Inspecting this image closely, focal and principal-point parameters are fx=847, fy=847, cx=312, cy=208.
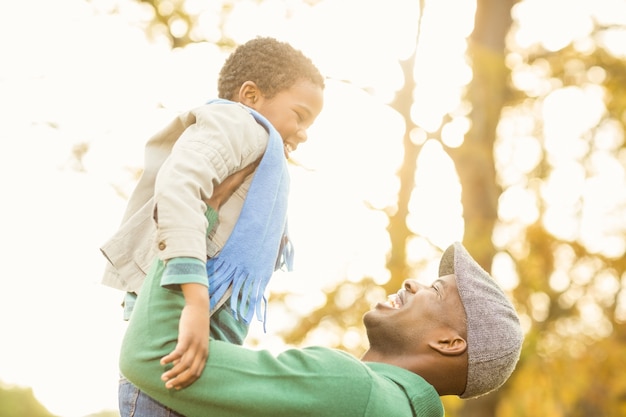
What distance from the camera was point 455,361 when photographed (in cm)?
270

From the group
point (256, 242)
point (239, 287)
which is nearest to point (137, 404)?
point (239, 287)

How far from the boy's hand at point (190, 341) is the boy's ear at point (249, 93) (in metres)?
0.88

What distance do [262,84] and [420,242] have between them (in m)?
6.19

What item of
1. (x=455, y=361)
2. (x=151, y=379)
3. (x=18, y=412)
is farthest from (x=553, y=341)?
(x=18, y=412)

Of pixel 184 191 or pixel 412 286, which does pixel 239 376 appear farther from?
pixel 412 286

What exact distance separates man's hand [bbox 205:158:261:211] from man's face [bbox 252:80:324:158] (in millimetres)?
316

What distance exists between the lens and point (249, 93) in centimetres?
277

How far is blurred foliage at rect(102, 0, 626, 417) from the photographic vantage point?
855 cm

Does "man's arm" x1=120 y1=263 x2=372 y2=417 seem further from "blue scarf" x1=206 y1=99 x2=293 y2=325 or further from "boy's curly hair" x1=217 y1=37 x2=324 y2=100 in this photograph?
"boy's curly hair" x1=217 y1=37 x2=324 y2=100

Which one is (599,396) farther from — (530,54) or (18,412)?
(18,412)

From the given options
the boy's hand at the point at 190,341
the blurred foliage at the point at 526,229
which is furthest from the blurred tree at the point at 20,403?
the boy's hand at the point at 190,341

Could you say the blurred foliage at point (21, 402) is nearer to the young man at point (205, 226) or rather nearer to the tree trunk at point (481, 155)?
the tree trunk at point (481, 155)

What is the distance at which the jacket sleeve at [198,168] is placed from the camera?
2.03 metres

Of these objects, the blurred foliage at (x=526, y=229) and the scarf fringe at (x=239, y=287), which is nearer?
the scarf fringe at (x=239, y=287)
